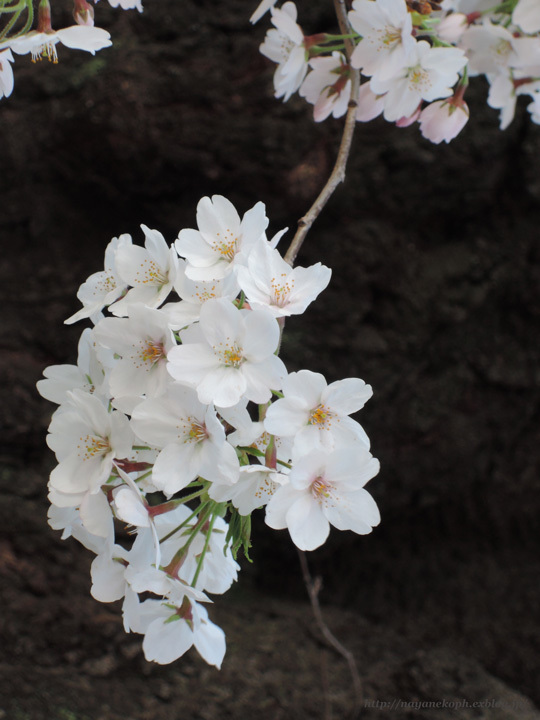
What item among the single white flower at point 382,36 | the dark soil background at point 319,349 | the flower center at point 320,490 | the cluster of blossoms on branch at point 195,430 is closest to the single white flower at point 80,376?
the cluster of blossoms on branch at point 195,430

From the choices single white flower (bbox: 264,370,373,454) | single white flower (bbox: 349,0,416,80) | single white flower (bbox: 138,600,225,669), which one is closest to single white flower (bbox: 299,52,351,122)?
single white flower (bbox: 349,0,416,80)

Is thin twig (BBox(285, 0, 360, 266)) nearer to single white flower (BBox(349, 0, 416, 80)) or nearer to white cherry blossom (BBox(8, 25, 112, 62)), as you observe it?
single white flower (BBox(349, 0, 416, 80))

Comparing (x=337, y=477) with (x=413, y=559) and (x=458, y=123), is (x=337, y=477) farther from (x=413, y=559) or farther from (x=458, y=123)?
(x=413, y=559)

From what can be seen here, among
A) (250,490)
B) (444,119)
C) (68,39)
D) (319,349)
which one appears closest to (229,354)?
(250,490)

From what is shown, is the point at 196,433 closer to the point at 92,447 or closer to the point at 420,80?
the point at 92,447

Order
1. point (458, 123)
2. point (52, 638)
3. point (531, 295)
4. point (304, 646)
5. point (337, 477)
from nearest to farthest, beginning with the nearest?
point (337, 477), point (458, 123), point (52, 638), point (304, 646), point (531, 295)

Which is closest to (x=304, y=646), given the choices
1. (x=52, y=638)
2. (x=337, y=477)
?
(x=52, y=638)

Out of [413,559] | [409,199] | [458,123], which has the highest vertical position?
[458,123]
